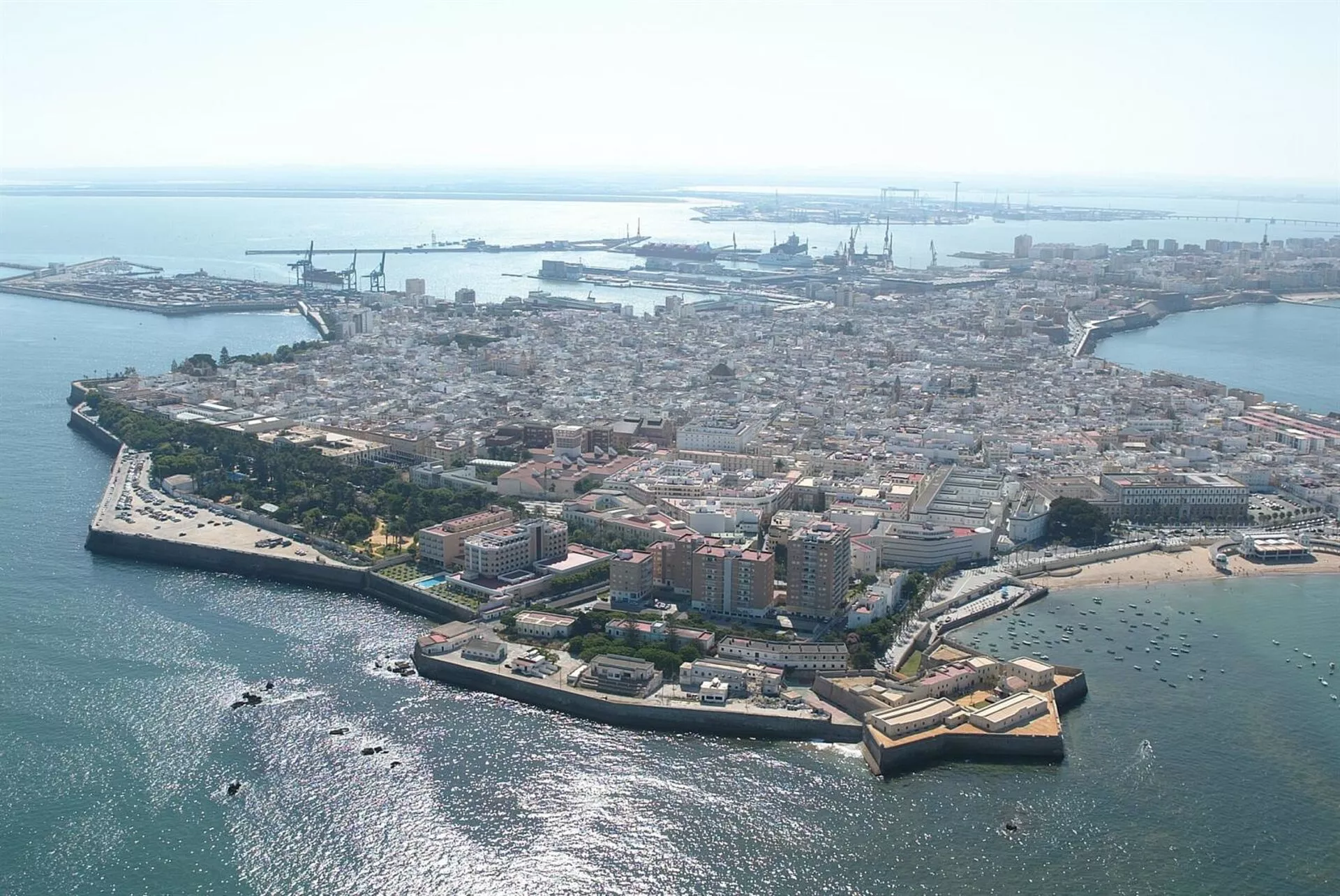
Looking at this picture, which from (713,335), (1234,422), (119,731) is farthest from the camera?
(713,335)

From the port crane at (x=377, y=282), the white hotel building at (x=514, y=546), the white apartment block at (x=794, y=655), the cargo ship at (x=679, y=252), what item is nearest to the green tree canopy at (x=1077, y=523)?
the white apartment block at (x=794, y=655)

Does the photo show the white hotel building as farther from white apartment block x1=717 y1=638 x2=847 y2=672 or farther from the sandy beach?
the sandy beach

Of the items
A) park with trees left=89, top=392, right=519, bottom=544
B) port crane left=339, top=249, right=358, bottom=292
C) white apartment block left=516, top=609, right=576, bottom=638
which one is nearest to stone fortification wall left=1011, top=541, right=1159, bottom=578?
white apartment block left=516, top=609, right=576, bottom=638

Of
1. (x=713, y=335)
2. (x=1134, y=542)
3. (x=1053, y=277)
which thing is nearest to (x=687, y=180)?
(x=1053, y=277)

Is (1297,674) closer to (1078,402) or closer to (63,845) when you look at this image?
(63,845)

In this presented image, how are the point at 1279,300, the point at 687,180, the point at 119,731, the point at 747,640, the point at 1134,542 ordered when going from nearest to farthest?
the point at 119,731 → the point at 747,640 → the point at 1134,542 → the point at 1279,300 → the point at 687,180

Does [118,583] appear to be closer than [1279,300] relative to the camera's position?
Yes
